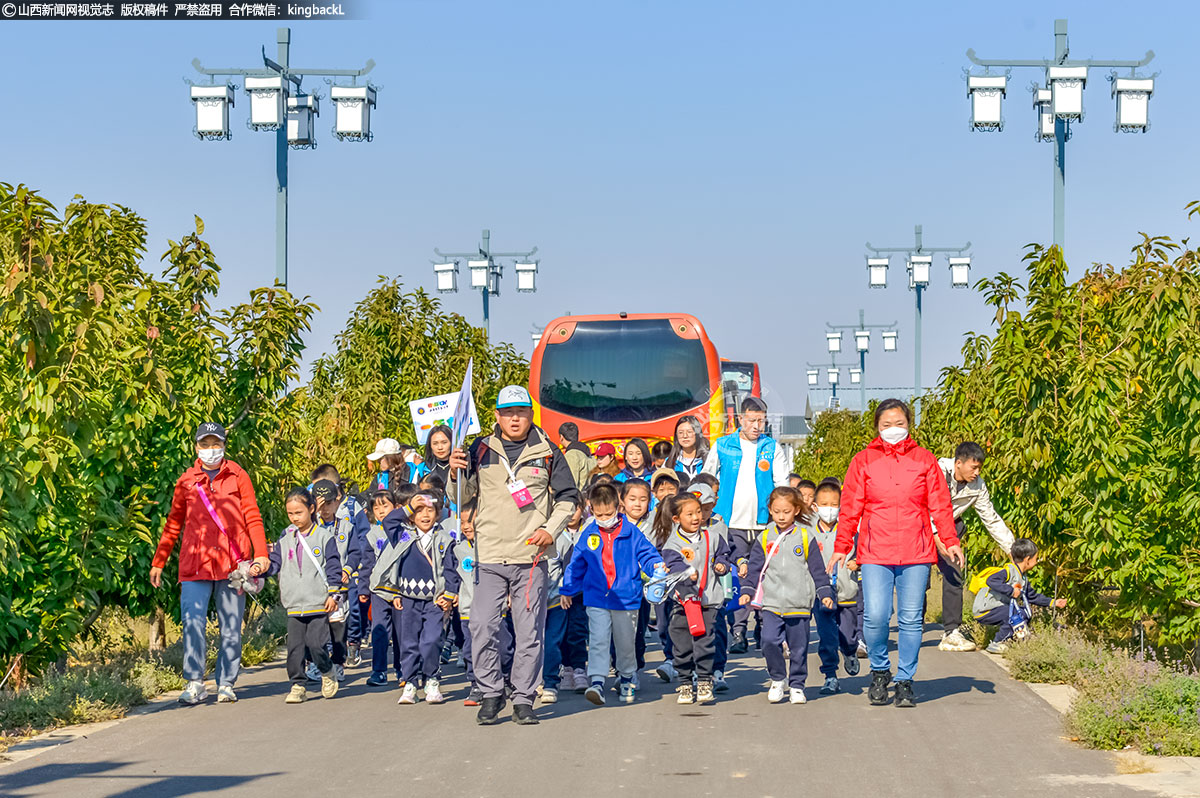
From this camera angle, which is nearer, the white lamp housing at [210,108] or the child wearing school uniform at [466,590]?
the child wearing school uniform at [466,590]

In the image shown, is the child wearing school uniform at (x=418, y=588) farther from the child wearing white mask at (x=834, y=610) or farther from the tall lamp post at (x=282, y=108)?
the tall lamp post at (x=282, y=108)

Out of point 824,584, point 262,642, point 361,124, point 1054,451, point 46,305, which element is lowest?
point 262,642

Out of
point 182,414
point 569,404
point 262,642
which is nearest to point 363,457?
point 569,404

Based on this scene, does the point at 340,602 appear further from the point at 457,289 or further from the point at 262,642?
the point at 457,289

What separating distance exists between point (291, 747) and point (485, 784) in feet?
5.40

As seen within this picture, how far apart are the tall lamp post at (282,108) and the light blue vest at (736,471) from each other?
16.8 feet

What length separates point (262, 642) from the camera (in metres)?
14.4

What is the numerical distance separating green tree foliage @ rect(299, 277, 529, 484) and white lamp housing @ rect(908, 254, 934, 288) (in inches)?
494

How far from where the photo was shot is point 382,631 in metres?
12.0

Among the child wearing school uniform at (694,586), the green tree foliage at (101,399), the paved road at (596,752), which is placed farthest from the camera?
the child wearing school uniform at (694,586)

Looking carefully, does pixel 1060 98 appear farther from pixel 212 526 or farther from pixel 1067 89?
pixel 212 526

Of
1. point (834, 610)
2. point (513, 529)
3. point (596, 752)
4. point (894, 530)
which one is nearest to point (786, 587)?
point (834, 610)

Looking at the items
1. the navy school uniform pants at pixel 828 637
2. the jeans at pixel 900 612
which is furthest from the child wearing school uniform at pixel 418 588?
the jeans at pixel 900 612

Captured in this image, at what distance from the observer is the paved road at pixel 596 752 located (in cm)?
801
